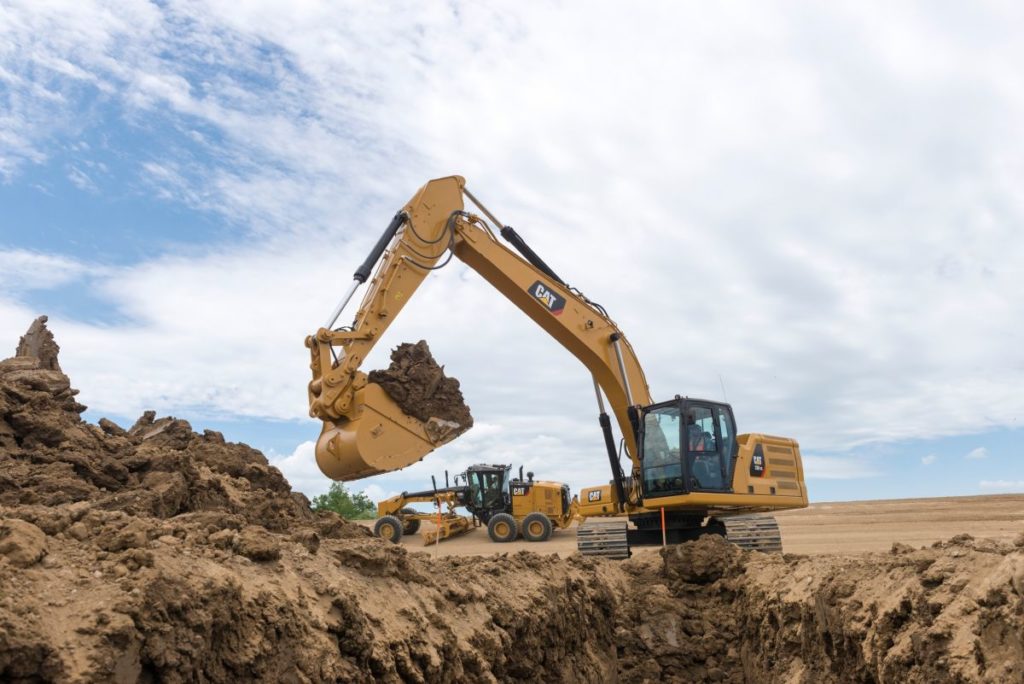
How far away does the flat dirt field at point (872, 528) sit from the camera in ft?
62.1

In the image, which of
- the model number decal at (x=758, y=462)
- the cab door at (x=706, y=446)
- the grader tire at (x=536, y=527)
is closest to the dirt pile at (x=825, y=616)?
the cab door at (x=706, y=446)

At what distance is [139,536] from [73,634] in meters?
0.84

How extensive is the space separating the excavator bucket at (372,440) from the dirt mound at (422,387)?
12 centimetres

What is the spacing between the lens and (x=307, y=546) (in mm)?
4789

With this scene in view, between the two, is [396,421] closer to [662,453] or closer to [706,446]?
[662,453]

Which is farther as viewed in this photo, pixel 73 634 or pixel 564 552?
pixel 564 552

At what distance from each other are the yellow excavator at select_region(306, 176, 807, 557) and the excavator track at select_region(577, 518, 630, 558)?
0.02 meters

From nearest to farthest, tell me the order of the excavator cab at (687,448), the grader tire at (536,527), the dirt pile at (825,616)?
the dirt pile at (825,616)
the excavator cab at (687,448)
the grader tire at (536,527)

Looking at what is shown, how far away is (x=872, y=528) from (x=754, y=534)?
1226 cm

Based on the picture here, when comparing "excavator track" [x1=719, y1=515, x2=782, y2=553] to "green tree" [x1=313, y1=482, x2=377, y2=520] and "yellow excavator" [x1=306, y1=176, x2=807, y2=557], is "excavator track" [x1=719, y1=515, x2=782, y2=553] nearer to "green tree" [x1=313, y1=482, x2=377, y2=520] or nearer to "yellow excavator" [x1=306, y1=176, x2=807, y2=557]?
"yellow excavator" [x1=306, y1=176, x2=807, y2=557]

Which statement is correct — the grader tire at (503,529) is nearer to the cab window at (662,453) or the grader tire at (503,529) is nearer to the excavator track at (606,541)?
the excavator track at (606,541)

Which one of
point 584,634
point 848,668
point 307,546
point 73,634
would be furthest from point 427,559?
point 73,634

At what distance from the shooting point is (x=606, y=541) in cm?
1225

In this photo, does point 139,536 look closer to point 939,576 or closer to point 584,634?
point 939,576
